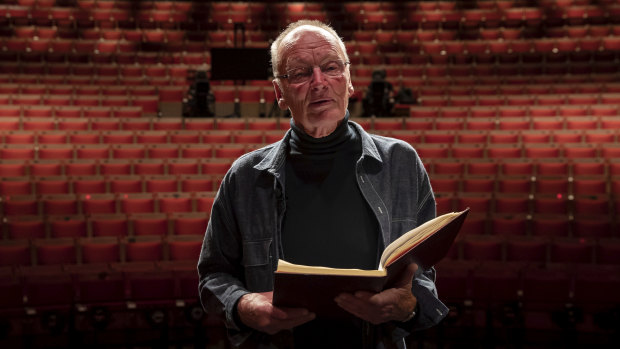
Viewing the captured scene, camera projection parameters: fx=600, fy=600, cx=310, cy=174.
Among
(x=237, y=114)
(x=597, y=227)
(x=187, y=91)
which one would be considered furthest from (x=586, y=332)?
(x=187, y=91)

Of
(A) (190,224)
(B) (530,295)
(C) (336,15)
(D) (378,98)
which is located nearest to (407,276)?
(B) (530,295)

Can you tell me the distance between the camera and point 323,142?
1.89 feet

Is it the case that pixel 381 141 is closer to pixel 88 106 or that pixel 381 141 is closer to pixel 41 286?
pixel 41 286

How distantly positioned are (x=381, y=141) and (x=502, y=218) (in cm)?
234

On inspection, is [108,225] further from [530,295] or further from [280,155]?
[280,155]

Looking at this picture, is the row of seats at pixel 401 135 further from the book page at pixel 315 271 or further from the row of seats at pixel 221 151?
the book page at pixel 315 271

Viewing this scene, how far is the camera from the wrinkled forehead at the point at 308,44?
A: 22.4 inches

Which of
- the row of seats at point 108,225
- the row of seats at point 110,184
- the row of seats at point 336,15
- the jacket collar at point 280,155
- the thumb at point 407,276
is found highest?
the row of seats at point 336,15

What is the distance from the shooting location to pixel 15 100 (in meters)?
4.44

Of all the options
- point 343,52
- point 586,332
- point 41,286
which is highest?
point 343,52

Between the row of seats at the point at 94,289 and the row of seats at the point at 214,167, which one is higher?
the row of seats at the point at 214,167

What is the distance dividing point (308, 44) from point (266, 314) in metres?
0.25

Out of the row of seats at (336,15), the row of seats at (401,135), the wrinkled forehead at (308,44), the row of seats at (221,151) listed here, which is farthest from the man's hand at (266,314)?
the row of seats at (336,15)

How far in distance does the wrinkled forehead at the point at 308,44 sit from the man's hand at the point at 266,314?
0.22 m
